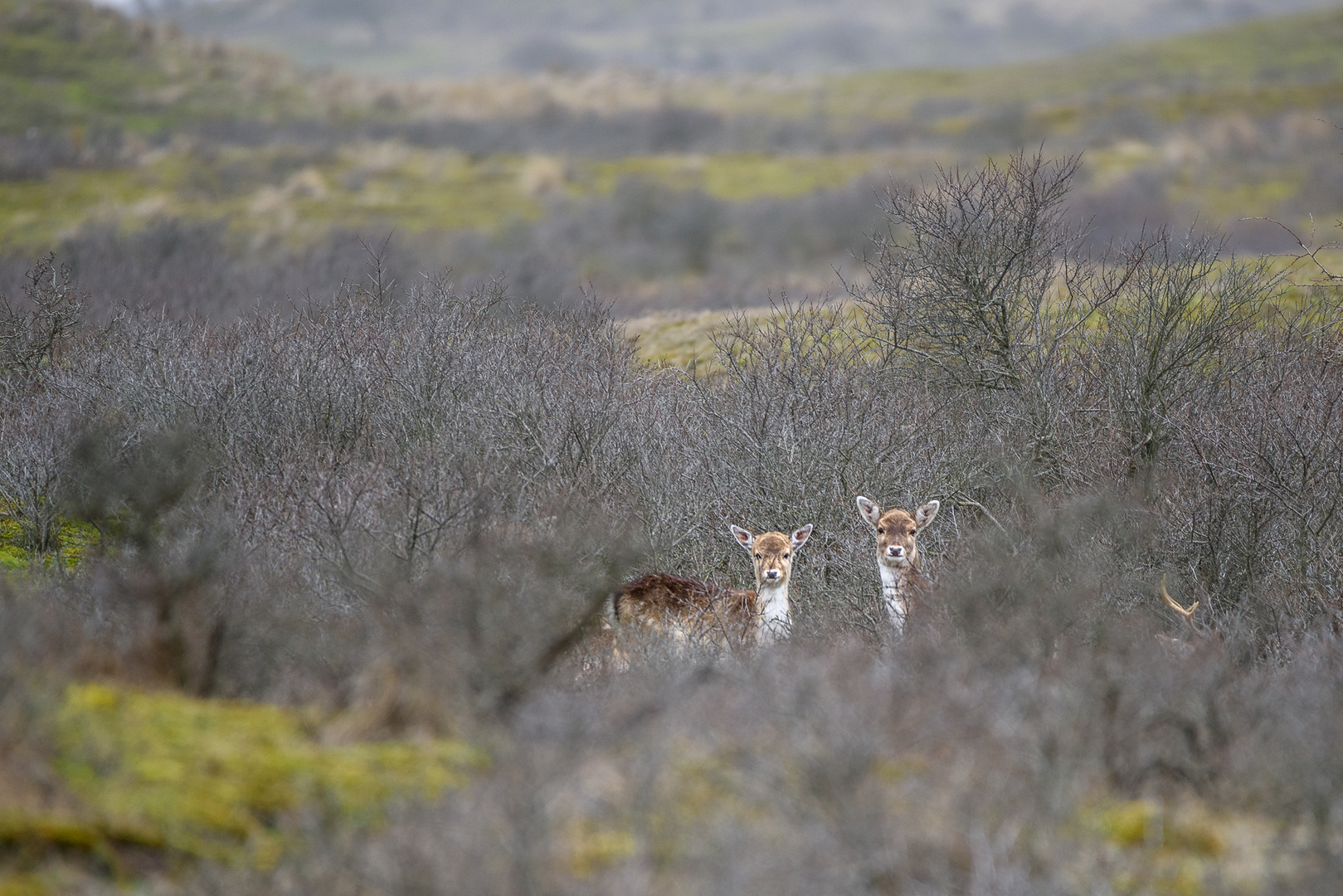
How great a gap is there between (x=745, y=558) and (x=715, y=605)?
3.93m

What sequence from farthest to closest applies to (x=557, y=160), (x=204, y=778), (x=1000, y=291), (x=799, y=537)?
(x=557, y=160)
(x=1000, y=291)
(x=799, y=537)
(x=204, y=778)

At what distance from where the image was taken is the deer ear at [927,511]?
1063cm

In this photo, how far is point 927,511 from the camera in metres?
11.0

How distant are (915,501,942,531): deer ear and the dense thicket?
1.59 ft

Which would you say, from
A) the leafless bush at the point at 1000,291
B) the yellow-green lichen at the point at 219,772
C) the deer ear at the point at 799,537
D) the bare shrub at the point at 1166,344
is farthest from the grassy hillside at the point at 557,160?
the yellow-green lichen at the point at 219,772

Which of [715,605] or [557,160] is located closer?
[715,605]

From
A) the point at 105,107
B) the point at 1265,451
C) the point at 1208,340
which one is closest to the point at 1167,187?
the point at 1208,340

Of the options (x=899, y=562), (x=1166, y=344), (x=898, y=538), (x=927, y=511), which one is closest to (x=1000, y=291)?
(x=1166, y=344)

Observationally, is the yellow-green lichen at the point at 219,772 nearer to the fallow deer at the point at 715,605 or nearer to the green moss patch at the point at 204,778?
the green moss patch at the point at 204,778

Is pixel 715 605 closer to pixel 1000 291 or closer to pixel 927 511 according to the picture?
pixel 927 511

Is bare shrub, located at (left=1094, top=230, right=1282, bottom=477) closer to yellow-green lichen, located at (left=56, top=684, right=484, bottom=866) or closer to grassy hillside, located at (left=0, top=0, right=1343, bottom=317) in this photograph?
yellow-green lichen, located at (left=56, top=684, right=484, bottom=866)

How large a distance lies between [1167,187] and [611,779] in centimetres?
4795

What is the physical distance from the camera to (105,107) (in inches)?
2024

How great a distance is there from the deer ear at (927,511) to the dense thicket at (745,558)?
1.59 ft
